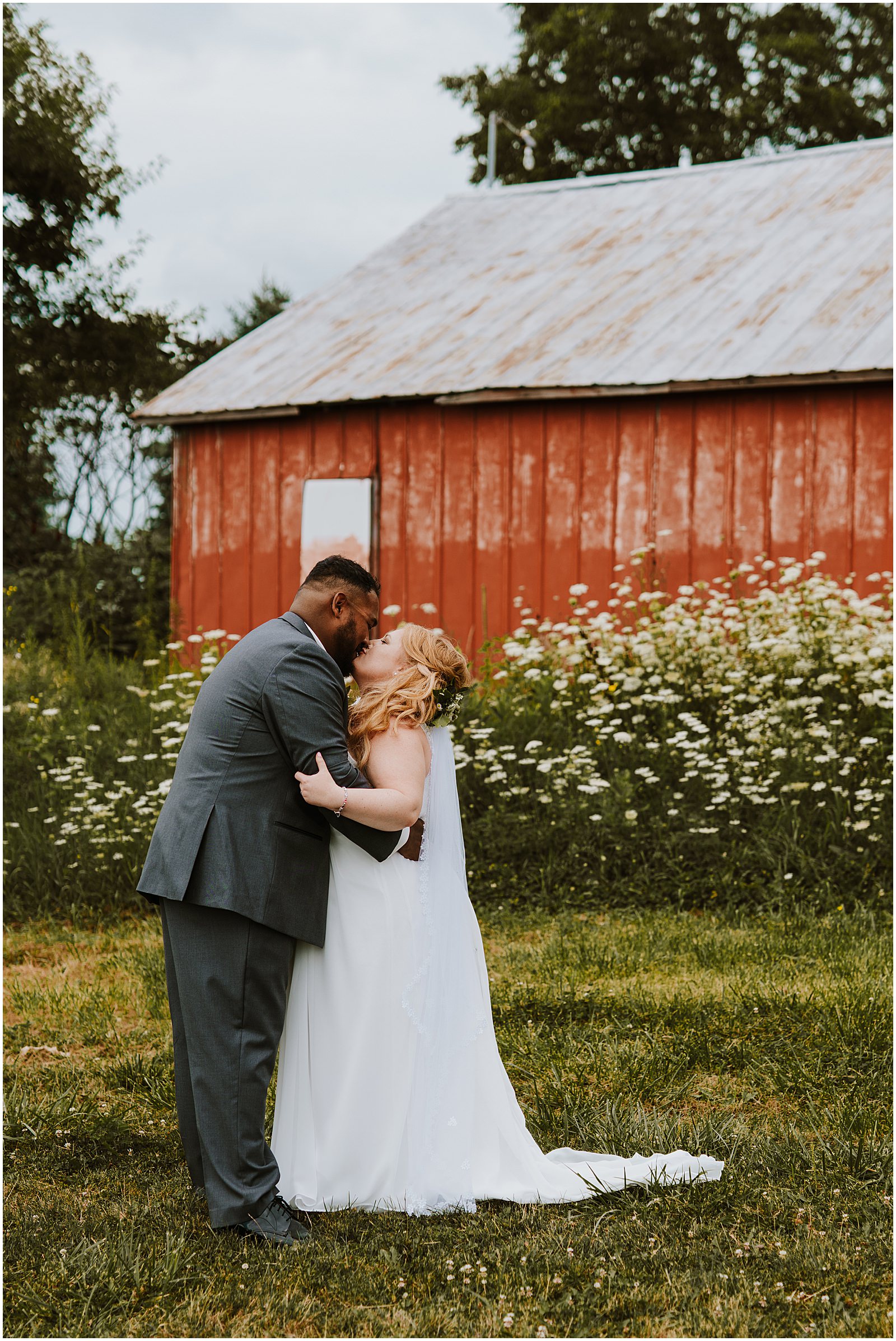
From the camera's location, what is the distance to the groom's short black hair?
12.0ft

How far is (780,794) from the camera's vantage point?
740cm

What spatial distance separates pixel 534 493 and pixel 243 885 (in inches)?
354

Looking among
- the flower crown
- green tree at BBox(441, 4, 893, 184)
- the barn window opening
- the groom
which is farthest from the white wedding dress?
green tree at BBox(441, 4, 893, 184)

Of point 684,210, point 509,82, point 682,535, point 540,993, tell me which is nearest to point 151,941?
point 540,993

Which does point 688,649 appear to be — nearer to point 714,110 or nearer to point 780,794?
point 780,794

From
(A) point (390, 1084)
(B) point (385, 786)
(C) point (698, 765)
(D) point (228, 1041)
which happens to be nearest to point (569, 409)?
(C) point (698, 765)

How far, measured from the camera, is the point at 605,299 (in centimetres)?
1282

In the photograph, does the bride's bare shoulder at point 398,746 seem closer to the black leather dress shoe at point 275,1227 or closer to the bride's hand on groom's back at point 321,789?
the bride's hand on groom's back at point 321,789

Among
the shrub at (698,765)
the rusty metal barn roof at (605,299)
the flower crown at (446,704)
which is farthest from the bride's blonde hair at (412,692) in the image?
the rusty metal barn roof at (605,299)

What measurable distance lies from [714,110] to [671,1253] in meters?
26.7

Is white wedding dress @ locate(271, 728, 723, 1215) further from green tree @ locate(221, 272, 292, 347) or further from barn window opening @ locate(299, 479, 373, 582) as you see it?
green tree @ locate(221, 272, 292, 347)

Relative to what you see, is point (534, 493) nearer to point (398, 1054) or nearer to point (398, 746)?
point (398, 746)

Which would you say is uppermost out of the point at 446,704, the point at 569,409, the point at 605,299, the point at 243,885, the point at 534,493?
the point at 605,299

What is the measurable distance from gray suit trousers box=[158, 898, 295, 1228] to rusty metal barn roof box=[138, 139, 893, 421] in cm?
830
